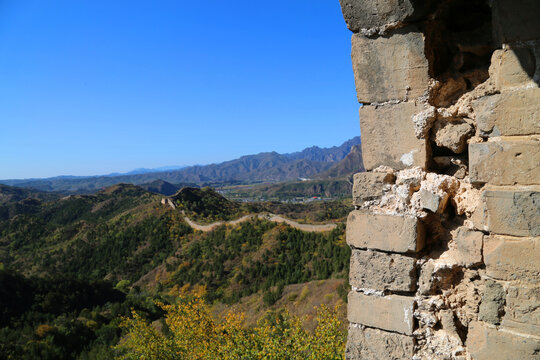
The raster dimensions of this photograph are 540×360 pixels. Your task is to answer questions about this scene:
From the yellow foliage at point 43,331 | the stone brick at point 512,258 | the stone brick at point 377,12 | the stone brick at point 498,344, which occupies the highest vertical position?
the stone brick at point 377,12

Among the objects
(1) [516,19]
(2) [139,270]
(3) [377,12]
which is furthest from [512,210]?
(2) [139,270]

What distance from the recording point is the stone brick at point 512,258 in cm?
220

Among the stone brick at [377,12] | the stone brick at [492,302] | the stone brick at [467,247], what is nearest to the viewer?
the stone brick at [492,302]

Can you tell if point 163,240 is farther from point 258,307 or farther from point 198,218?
point 258,307

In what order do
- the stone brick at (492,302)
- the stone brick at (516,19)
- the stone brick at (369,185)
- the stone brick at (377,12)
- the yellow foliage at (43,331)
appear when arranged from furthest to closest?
the yellow foliage at (43,331) < the stone brick at (369,185) < the stone brick at (377,12) < the stone brick at (492,302) < the stone brick at (516,19)

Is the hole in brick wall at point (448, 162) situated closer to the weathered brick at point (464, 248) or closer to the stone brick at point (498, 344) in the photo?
the weathered brick at point (464, 248)

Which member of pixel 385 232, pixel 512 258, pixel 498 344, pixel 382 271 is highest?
pixel 385 232

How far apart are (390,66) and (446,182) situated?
99cm

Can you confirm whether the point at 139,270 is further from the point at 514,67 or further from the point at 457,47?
the point at 514,67

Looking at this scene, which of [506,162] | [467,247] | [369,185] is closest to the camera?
[506,162]

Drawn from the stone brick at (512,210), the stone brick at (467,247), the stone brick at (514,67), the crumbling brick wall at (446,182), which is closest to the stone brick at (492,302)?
the crumbling brick wall at (446,182)

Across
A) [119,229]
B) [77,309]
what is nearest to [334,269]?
[77,309]

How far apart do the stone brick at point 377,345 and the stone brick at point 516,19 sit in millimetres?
2178

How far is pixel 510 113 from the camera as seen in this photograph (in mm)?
2256
